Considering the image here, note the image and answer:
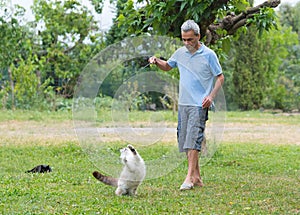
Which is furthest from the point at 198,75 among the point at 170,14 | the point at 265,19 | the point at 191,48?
the point at 265,19

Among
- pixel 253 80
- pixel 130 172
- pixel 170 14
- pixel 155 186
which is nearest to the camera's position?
pixel 130 172

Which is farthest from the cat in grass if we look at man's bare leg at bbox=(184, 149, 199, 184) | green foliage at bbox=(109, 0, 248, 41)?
green foliage at bbox=(109, 0, 248, 41)

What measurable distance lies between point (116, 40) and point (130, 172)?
52.0ft

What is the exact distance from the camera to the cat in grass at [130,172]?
524 centimetres

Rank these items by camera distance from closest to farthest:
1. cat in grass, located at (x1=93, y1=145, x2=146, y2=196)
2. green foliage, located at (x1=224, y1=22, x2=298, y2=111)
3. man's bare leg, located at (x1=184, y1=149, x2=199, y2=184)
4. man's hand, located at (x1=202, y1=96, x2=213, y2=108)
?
cat in grass, located at (x1=93, y1=145, x2=146, y2=196) < man's hand, located at (x1=202, y1=96, x2=213, y2=108) < man's bare leg, located at (x1=184, y1=149, x2=199, y2=184) < green foliage, located at (x1=224, y1=22, x2=298, y2=111)

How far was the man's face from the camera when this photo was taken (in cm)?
585

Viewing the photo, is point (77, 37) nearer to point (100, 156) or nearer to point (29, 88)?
point (29, 88)

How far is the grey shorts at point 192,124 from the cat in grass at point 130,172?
29.7 inches

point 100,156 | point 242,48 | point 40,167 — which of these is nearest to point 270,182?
point 100,156

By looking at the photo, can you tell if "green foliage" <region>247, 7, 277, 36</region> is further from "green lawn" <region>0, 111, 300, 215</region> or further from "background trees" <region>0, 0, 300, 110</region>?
"green lawn" <region>0, 111, 300, 215</region>

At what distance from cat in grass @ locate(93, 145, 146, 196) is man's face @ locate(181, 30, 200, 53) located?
1.31 metres

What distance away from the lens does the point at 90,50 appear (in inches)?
764

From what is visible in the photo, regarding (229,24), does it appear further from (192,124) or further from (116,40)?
(116,40)

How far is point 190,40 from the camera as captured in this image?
587 cm
